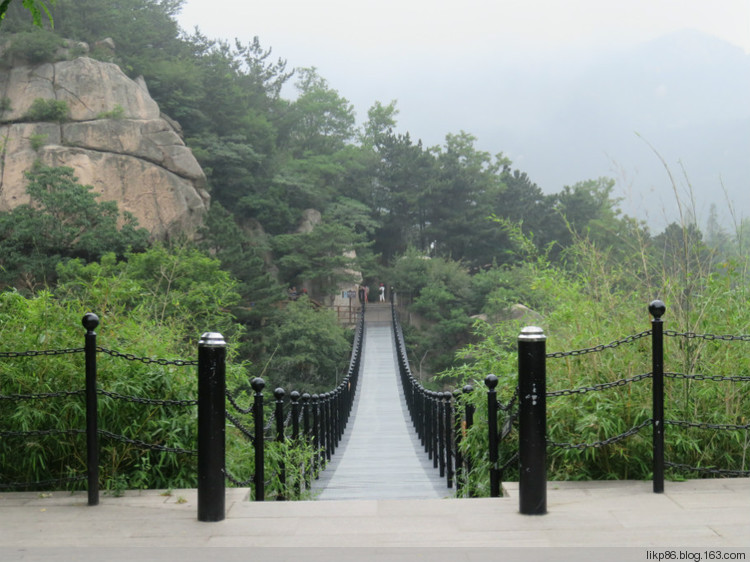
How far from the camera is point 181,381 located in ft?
14.5

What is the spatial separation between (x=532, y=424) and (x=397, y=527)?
0.76 meters

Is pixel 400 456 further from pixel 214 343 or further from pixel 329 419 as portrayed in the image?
pixel 214 343

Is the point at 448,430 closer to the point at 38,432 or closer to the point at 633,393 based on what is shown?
the point at 633,393

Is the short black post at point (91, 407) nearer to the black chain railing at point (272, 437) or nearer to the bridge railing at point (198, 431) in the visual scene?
the bridge railing at point (198, 431)

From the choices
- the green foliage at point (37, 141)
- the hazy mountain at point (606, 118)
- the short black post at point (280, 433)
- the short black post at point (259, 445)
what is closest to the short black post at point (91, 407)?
the short black post at point (259, 445)

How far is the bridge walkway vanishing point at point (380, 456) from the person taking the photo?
6.14m

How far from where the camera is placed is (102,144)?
27.0 m

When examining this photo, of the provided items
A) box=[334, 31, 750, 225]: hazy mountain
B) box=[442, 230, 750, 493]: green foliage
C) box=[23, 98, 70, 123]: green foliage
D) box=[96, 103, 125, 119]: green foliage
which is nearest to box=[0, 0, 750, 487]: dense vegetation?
box=[442, 230, 750, 493]: green foliage

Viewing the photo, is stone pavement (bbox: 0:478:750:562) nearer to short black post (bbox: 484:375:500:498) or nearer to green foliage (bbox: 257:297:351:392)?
short black post (bbox: 484:375:500:498)

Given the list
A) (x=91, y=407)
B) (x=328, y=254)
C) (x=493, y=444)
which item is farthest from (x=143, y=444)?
(x=328, y=254)

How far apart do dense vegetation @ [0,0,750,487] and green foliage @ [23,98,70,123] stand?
2612 millimetres

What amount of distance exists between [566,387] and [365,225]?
3666 cm

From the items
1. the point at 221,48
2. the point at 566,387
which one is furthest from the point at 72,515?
the point at 221,48

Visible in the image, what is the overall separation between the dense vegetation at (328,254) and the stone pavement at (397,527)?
0.49 metres
